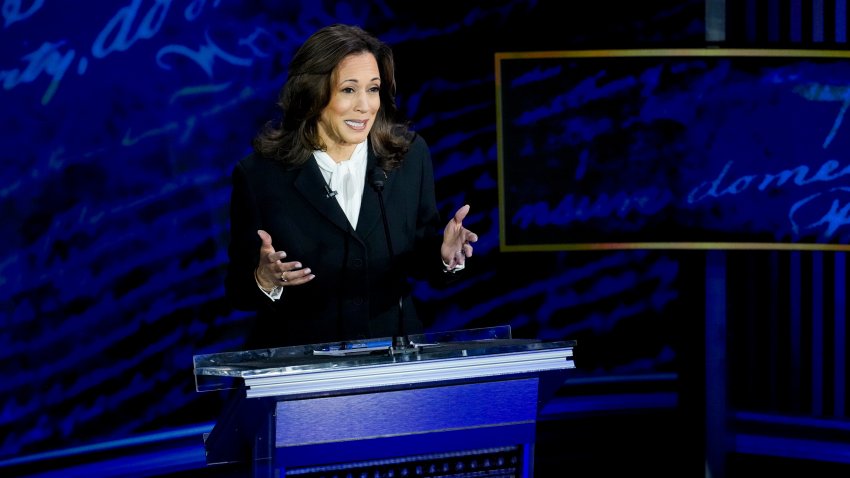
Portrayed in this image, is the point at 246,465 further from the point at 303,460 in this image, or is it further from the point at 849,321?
the point at 849,321

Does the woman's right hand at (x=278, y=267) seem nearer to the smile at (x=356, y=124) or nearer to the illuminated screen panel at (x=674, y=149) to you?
the smile at (x=356, y=124)

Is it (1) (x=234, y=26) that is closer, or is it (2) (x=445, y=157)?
(1) (x=234, y=26)

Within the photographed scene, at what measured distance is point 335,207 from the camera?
2525mm

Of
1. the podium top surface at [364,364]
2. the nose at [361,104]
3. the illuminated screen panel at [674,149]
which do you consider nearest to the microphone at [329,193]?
the nose at [361,104]

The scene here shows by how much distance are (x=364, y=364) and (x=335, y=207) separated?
0.86 m

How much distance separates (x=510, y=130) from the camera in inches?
130

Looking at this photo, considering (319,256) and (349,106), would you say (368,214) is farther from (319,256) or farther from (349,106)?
(349,106)

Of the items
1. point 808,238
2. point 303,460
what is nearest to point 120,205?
point 303,460

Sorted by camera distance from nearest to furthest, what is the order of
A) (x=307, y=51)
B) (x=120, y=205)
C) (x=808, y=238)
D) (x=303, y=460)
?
(x=303, y=460)
(x=307, y=51)
(x=808, y=238)
(x=120, y=205)

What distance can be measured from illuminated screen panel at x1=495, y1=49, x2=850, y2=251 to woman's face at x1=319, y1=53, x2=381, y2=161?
73 centimetres

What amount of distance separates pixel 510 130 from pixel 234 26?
101cm

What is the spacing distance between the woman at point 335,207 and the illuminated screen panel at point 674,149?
657 mm

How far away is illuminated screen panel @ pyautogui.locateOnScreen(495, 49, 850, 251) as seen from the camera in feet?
10.3

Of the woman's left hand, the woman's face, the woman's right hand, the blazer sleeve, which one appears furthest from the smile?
the woman's right hand
